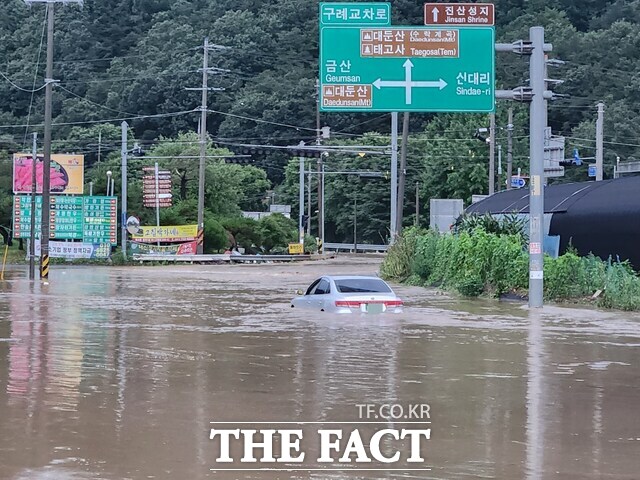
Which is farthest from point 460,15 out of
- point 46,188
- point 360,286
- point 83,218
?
point 83,218

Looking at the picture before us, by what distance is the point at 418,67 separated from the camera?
29.1 m

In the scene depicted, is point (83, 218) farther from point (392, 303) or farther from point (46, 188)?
point (392, 303)

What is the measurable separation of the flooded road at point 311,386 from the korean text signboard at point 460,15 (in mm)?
7776

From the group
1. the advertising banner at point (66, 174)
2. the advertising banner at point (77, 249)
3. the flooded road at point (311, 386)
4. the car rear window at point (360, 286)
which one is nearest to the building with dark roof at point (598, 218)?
the flooded road at point (311, 386)

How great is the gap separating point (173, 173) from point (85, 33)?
38022 millimetres

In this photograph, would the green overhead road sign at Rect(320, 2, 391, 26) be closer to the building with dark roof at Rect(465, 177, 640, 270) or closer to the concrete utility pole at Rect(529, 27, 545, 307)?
the concrete utility pole at Rect(529, 27, 545, 307)

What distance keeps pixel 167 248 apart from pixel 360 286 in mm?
45643

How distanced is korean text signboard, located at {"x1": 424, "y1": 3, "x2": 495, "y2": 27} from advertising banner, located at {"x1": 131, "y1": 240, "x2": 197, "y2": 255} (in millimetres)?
42473

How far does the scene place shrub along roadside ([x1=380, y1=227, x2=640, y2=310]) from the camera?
2971 cm

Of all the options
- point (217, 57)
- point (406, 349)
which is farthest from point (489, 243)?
point (217, 57)

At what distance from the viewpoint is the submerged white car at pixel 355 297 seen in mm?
25094

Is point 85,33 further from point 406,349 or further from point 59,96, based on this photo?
point 406,349

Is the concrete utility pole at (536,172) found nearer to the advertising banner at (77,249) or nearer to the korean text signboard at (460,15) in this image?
the korean text signboard at (460,15)

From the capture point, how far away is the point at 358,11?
29641 mm
